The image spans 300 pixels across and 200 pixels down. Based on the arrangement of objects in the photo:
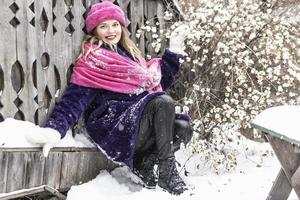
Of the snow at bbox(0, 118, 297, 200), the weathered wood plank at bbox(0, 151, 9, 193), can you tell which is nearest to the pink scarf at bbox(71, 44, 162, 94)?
the snow at bbox(0, 118, 297, 200)

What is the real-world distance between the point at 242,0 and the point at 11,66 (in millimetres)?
2436

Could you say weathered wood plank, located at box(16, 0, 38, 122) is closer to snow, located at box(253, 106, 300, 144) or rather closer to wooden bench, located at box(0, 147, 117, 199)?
wooden bench, located at box(0, 147, 117, 199)

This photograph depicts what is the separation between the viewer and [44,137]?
2961 millimetres

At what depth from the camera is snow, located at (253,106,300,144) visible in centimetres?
282

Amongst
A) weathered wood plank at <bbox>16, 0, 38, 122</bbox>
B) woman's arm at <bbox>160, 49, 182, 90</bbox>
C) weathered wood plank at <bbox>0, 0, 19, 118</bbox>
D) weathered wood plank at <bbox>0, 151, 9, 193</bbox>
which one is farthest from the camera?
woman's arm at <bbox>160, 49, 182, 90</bbox>

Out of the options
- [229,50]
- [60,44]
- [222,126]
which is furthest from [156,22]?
[60,44]

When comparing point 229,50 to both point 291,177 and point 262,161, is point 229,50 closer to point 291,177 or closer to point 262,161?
point 262,161

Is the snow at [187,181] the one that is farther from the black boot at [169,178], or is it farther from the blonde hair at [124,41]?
the blonde hair at [124,41]

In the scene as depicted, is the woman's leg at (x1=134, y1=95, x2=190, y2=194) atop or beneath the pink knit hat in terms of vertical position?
→ beneath

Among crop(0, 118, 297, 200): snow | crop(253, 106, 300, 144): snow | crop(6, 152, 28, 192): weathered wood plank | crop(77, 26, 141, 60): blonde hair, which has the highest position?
crop(77, 26, 141, 60): blonde hair

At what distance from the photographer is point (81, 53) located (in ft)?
12.0

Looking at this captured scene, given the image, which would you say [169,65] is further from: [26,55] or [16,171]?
[16,171]

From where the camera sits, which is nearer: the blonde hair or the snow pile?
the snow pile

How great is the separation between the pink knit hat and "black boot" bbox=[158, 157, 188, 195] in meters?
1.08
